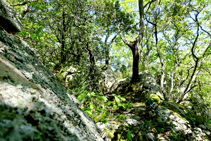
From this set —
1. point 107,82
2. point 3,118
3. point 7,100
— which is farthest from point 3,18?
point 107,82

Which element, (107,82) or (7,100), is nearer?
(7,100)

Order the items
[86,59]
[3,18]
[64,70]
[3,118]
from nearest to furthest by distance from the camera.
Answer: [3,118] → [3,18] → [86,59] → [64,70]

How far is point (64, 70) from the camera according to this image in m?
8.60

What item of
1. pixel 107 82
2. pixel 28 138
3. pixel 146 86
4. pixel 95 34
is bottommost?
pixel 28 138

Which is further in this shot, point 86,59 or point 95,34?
point 86,59

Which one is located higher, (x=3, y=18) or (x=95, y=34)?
(x=95, y=34)

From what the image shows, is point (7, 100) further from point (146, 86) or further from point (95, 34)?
point (146, 86)

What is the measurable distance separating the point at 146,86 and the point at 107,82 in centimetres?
Answer: 407

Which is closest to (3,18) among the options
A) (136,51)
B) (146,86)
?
(136,51)

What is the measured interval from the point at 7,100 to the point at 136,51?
7.09 meters

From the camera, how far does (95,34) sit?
6488 mm

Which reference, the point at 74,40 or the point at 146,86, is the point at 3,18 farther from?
the point at 146,86

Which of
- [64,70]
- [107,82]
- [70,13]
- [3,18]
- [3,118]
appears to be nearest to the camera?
[3,118]

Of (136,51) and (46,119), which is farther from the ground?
(136,51)
